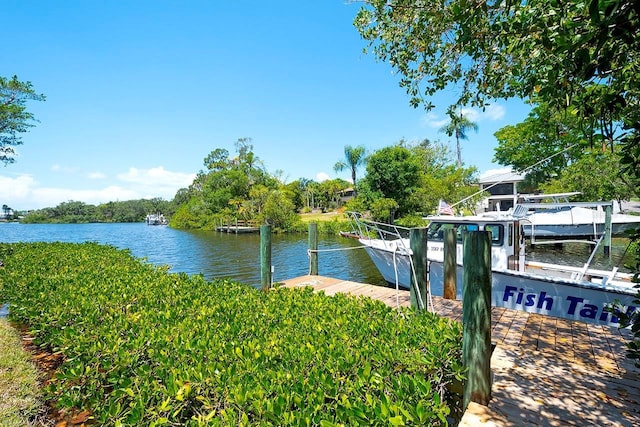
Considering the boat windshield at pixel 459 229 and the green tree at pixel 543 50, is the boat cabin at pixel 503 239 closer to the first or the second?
the boat windshield at pixel 459 229

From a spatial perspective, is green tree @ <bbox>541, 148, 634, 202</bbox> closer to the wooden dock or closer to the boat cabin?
the boat cabin

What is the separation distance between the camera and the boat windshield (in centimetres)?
788

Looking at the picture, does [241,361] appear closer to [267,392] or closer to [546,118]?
[267,392]

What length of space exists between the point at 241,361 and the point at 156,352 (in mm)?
773

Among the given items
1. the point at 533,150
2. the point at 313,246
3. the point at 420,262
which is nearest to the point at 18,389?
the point at 420,262

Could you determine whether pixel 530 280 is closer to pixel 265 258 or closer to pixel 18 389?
pixel 265 258

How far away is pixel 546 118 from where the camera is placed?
3297 millimetres

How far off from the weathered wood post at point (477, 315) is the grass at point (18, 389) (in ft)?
12.1

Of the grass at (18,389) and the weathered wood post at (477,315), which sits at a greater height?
the weathered wood post at (477,315)

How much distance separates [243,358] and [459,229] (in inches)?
294

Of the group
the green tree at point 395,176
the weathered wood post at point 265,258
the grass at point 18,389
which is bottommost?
the grass at point 18,389

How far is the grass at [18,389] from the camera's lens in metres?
2.81

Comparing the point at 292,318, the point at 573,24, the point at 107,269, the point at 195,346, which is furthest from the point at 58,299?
the point at 573,24

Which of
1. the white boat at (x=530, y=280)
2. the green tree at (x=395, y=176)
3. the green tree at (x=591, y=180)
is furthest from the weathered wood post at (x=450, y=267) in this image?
the green tree at (x=395, y=176)
